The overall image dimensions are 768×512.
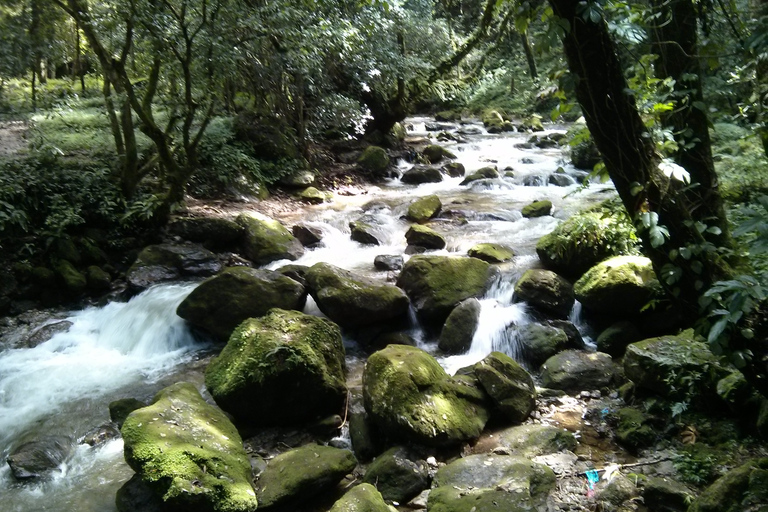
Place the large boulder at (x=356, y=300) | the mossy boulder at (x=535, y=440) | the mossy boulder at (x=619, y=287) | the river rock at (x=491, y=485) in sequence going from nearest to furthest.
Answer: the river rock at (x=491, y=485)
the mossy boulder at (x=535, y=440)
the mossy boulder at (x=619, y=287)
the large boulder at (x=356, y=300)

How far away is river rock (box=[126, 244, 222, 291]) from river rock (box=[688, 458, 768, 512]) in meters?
7.54

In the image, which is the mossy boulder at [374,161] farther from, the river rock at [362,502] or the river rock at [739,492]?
the river rock at [739,492]

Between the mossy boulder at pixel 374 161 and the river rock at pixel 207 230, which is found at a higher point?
the mossy boulder at pixel 374 161

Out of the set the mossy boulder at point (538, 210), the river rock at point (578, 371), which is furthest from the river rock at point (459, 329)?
the mossy boulder at point (538, 210)

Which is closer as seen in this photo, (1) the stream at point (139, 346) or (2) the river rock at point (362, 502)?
(2) the river rock at point (362, 502)

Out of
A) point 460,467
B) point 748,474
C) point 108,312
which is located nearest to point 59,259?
point 108,312

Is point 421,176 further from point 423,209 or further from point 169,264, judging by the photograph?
point 169,264

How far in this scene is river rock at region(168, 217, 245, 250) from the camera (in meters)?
9.42

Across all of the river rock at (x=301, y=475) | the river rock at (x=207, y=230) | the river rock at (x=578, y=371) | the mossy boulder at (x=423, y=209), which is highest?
the mossy boulder at (x=423, y=209)

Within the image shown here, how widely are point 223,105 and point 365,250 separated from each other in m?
6.03

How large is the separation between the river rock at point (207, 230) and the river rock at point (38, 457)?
186 inches

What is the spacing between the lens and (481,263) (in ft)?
25.5

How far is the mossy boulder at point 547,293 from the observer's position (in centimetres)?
696

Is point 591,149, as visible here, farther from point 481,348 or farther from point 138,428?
point 138,428
